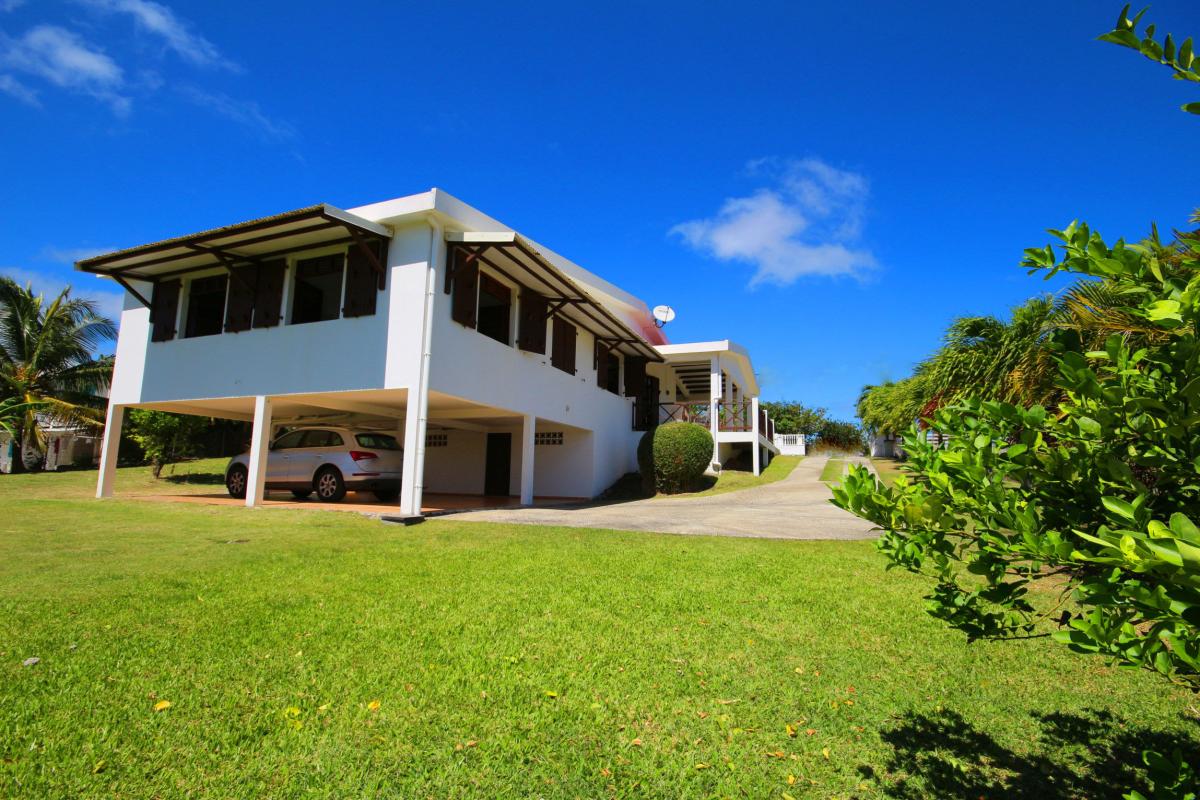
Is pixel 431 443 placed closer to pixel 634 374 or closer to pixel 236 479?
pixel 236 479

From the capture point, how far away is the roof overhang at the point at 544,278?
10680 mm

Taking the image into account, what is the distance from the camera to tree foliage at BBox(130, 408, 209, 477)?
18.2 meters

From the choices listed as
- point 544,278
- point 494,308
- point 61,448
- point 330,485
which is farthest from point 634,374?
point 61,448

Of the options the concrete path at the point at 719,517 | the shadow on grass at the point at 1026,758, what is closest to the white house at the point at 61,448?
the concrete path at the point at 719,517

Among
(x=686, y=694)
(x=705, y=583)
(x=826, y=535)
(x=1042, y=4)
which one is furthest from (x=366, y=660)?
(x=1042, y=4)

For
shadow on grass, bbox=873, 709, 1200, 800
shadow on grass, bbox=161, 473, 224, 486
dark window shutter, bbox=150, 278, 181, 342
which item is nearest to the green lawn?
shadow on grass, bbox=873, 709, 1200, 800

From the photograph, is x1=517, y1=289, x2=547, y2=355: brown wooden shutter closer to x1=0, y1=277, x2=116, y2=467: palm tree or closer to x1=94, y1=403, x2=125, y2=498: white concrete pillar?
x1=94, y1=403, x2=125, y2=498: white concrete pillar

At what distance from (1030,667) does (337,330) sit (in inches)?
427

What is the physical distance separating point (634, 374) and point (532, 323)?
668 centimetres

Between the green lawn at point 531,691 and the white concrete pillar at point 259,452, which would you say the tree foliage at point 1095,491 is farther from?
the white concrete pillar at point 259,452

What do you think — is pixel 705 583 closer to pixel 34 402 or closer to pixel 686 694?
pixel 686 694

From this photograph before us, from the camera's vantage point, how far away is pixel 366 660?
3.37 m

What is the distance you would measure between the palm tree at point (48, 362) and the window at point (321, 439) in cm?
1423

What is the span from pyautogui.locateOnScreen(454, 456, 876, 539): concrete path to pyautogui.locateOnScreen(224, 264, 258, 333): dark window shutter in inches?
243
